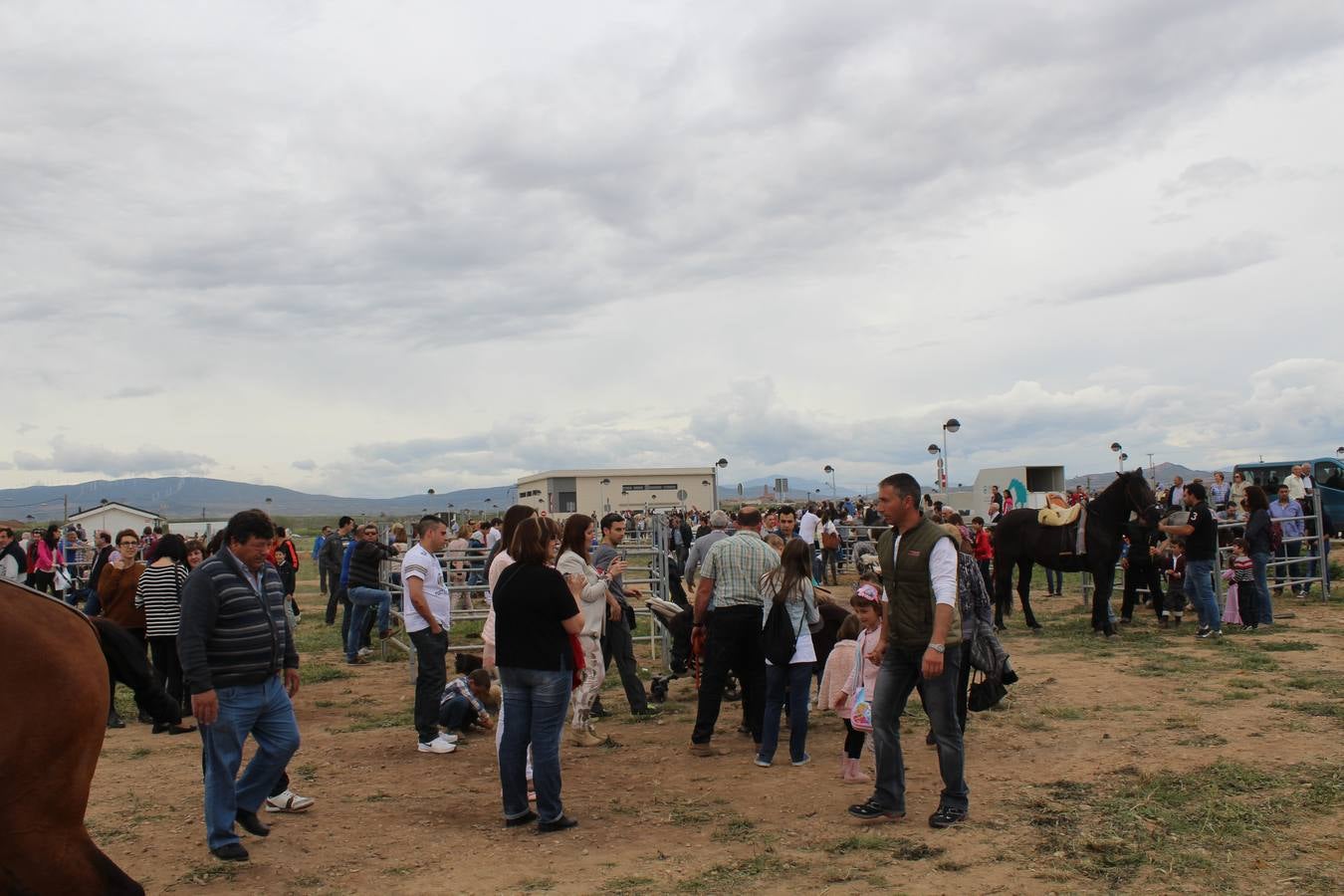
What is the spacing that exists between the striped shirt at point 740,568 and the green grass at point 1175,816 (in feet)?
8.28

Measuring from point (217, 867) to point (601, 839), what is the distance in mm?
2198

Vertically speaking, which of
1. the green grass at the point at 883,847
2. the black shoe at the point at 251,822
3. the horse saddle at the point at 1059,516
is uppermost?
the horse saddle at the point at 1059,516

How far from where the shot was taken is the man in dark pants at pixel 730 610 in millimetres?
7953

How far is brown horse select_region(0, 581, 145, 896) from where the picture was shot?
12.6ft

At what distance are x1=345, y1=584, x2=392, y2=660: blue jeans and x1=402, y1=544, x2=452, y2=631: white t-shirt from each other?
470 cm

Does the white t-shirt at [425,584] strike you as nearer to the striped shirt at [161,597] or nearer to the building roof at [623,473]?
the striped shirt at [161,597]

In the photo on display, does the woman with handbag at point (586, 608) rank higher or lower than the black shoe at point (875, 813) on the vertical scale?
higher

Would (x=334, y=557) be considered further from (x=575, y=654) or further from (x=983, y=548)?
(x=575, y=654)

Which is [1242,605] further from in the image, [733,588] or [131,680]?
[131,680]

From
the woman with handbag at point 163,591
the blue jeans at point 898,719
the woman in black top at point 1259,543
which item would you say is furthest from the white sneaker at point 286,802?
the woman in black top at point 1259,543

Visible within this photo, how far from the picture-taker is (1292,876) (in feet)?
16.2

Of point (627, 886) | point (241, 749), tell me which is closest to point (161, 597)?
point (241, 749)

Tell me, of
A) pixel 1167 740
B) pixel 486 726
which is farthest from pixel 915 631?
pixel 486 726

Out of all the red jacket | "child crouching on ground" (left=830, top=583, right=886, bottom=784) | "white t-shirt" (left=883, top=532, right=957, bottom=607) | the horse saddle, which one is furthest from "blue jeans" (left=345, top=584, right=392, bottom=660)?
the horse saddle
